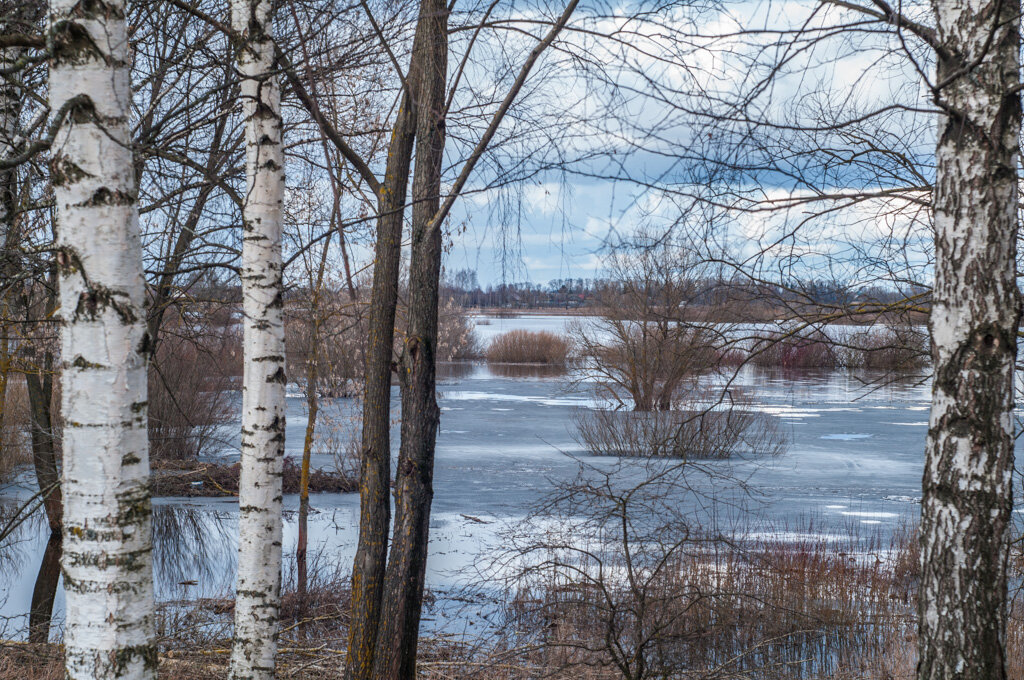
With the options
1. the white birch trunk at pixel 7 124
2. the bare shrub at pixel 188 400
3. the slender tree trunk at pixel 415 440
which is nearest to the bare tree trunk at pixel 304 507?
the slender tree trunk at pixel 415 440

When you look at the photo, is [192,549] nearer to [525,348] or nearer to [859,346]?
[859,346]

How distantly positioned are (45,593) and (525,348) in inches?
1351

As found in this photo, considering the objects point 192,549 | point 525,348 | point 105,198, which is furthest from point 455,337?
point 105,198

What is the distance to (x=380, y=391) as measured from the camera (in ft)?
21.0

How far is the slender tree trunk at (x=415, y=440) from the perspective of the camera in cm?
596

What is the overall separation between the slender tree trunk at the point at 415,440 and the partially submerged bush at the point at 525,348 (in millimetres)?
36212

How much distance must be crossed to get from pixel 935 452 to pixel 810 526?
362 inches

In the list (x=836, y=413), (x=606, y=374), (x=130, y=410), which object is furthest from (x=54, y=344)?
(x=836, y=413)

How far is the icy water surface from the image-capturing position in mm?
11328

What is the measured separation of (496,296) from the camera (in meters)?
4.61

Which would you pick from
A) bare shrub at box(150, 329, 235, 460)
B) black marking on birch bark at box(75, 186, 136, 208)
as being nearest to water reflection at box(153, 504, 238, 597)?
bare shrub at box(150, 329, 235, 460)

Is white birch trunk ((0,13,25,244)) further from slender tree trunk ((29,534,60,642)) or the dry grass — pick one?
the dry grass

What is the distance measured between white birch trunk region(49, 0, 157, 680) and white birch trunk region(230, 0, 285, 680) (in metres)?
1.73

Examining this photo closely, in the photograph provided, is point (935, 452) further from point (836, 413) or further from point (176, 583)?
point (836, 413)
